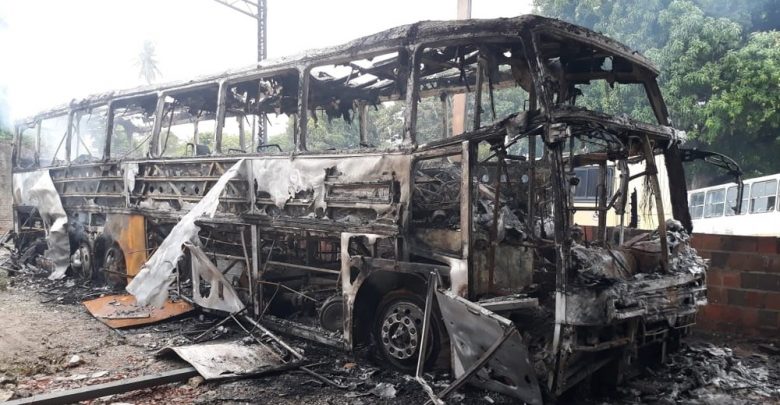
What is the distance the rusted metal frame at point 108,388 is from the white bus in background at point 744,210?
9.13 m

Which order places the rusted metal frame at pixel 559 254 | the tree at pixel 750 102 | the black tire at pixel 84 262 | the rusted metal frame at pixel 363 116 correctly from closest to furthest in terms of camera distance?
the rusted metal frame at pixel 559 254 < the rusted metal frame at pixel 363 116 < the black tire at pixel 84 262 < the tree at pixel 750 102

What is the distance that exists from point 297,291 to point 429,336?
95.9 inches

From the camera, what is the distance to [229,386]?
4.86m

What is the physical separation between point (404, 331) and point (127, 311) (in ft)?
15.9

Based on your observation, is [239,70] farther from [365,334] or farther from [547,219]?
[547,219]

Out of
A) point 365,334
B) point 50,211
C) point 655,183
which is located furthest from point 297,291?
→ point 50,211

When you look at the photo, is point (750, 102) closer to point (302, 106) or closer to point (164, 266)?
point (302, 106)

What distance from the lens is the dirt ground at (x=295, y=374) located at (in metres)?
4.55

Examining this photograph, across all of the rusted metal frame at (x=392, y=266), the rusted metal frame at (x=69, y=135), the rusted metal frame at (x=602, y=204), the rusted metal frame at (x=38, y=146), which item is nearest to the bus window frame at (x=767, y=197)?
the rusted metal frame at (x=602, y=204)

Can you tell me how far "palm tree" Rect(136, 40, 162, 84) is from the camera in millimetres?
42469

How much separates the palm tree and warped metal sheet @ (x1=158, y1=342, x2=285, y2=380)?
140ft

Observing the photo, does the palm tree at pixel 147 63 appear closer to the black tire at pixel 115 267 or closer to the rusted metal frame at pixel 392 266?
the black tire at pixel 115 267

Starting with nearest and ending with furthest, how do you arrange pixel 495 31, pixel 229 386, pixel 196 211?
pixel 495 31 → pixel 229 386 → pixel 196 211

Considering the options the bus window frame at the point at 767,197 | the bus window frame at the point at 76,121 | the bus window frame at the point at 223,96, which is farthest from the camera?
the bus window frame at the point at 767,197
